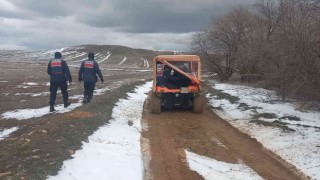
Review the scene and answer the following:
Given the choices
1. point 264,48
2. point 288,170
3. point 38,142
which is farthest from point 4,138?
point 264,48

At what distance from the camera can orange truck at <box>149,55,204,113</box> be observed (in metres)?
16.9

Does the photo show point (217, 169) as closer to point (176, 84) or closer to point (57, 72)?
point (57, 72)

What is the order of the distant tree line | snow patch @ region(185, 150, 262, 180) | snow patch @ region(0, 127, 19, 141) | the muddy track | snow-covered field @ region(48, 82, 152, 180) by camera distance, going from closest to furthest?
1. snow-covered field @ region(48, 82, 152, 180)
2. snow patch @ region(185, 150, 262, 180)
3. the muddy track
4. snow patch @ region(0, 127, 19, 141)
5. the distant tree line

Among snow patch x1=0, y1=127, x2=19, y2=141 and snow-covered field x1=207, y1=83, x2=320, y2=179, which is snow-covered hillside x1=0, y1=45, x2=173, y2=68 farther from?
snow patch x1=0, y1=127, x2=19, y2=141

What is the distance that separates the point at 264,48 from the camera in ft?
71.3

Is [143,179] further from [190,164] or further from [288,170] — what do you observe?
[288,170]

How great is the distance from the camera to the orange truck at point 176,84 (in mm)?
16891

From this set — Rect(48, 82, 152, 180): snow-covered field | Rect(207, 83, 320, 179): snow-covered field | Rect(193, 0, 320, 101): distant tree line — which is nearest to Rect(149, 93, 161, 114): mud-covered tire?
Rect(207, 83, 320, 179): snow-covered field

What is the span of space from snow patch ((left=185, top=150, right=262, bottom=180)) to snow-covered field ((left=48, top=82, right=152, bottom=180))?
1178mm

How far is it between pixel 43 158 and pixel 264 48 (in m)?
15.5

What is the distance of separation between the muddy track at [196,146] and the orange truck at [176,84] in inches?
32.2

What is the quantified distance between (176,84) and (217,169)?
329 inches

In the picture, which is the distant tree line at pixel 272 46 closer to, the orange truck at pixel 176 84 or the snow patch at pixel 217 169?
the orange truck at pixel 176 84

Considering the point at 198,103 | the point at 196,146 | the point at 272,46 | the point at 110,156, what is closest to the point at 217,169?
the point at 196,146
